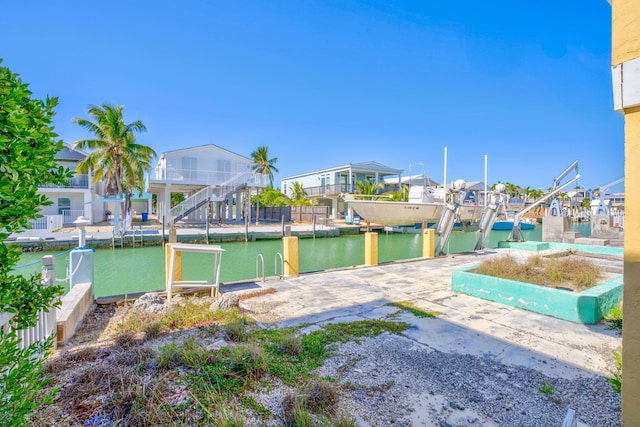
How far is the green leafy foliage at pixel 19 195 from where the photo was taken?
1489 mm

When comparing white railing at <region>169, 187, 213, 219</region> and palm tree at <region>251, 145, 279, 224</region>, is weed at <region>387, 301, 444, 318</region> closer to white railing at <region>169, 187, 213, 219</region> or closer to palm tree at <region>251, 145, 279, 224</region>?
white railing at <region>169, 187, 213, 219</region>

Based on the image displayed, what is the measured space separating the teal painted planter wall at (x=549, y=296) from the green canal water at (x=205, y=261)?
23.8 ft

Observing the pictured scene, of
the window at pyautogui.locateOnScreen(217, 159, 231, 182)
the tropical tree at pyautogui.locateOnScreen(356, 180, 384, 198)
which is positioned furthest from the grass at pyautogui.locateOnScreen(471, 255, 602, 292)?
the tropical tree at pyautogui.locateOnScreen(356, 180, 384, 198)

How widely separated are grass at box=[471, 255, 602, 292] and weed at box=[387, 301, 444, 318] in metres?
1.89

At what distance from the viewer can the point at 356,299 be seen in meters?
6.30

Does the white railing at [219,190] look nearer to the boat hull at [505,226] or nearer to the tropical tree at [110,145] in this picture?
the tropical tree at [110,145]

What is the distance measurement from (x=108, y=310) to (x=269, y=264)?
882 centimetres

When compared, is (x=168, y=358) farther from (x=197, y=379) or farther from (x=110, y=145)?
(x=110, y=145)

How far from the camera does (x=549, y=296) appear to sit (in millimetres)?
5289

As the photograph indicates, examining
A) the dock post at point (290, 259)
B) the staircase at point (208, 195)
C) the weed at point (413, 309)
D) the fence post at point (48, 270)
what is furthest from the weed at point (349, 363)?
the staircase at point (208, 195)

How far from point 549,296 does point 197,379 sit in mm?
5419

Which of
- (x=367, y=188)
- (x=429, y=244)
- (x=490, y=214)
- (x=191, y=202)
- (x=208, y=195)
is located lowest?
(x=429, y=244)

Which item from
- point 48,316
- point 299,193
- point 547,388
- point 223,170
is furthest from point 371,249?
point 299,193

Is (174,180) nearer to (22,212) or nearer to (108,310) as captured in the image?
(108,310)
